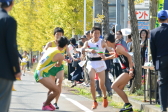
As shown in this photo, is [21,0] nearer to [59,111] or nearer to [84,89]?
[84,89]

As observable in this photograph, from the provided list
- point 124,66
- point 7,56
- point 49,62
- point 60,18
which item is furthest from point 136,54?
point 60,18

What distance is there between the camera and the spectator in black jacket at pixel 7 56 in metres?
5.88

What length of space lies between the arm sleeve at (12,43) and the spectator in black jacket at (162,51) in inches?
140

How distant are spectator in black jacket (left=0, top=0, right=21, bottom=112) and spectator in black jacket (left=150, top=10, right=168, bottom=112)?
3541mm

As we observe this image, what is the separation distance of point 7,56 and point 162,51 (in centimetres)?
366

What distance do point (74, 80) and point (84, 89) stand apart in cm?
169

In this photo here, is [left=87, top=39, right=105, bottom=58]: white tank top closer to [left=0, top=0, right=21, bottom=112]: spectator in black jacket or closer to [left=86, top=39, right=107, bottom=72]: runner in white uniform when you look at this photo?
[left=86, top=39, right=107, bottom=72]: runner in white uniform

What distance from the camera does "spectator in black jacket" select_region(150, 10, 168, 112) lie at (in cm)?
880

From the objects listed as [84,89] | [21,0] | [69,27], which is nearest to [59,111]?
[84,89]

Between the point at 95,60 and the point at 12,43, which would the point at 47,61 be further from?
the point at 12,43

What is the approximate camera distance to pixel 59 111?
437 inches

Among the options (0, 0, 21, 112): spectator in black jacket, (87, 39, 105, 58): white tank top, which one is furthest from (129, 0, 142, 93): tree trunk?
(0, 0, 21, 112): spectator in black jacket

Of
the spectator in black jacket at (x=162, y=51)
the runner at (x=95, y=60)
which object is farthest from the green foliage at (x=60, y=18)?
the spectator in black jacket at (x=162, y=51)

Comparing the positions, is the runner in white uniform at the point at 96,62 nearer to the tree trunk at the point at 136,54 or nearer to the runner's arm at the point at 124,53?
the runner's arm at the point at 124,53
